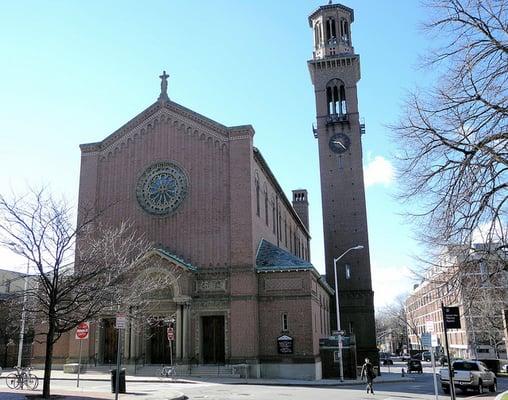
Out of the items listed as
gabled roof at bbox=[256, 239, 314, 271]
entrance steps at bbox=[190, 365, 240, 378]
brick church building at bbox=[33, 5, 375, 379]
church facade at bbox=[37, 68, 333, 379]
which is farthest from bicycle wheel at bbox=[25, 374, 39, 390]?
gabled roof at bbox=[256, 239, 314, 271]

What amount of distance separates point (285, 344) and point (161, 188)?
14.9 metres

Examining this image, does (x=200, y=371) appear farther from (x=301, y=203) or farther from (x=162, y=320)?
(x=301, y=203)

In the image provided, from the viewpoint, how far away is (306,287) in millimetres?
36688

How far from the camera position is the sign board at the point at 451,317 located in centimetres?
1820

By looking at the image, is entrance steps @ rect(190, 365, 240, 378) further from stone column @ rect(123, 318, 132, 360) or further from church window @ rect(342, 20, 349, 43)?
church window @ rect(342, 20, 349, 43)

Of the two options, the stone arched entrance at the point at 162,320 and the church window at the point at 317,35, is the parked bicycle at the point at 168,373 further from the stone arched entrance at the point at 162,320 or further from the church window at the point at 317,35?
the church window at the point at 317,35

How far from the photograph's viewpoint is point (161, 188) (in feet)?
133

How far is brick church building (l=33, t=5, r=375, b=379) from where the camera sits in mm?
35969

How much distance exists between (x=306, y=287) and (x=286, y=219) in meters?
22.1

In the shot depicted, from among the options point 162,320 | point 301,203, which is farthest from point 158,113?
point 301,203

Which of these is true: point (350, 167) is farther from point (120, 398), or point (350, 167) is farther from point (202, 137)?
point (120, 398)

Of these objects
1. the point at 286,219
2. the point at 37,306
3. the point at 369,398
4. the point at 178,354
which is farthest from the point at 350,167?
the point at 37,306

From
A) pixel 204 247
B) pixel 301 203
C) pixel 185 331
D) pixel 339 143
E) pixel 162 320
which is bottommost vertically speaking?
pixel 185 331

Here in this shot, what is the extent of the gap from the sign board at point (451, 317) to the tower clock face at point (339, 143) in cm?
4009
